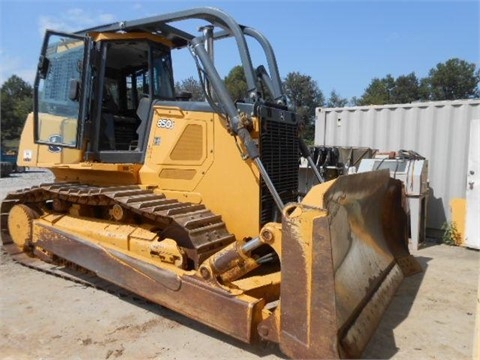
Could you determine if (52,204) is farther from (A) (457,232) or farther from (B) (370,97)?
(B) (370,97)

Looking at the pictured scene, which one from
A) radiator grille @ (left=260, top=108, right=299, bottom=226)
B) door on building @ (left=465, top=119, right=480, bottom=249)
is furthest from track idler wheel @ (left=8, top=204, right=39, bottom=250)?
door on building @ (left=465, top=119, right=480, bottom=249)

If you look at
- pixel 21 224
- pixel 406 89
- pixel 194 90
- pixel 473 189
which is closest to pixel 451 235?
pixel 473 189

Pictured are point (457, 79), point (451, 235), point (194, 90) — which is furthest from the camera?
point (457, 79)

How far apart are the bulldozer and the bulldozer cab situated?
0.02 metres

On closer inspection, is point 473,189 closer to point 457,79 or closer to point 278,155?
point 278,155

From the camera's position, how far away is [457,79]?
50625 mm

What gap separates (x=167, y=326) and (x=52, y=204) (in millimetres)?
2615

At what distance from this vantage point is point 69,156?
16.3 feet

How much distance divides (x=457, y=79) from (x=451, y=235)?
5060cm

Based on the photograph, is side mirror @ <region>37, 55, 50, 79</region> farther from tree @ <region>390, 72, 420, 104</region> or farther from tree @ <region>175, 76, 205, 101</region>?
tree @ <region>390, 72, 420, 104</region>

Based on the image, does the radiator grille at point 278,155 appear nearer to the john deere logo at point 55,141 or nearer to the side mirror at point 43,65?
the john deere logo at point 55,141

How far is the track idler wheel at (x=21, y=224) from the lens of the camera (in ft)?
16.6

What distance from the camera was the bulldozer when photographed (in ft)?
9.36

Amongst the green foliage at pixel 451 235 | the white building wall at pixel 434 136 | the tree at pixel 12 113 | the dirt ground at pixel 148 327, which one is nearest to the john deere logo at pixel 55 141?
the dirt ground at pixel 148 327
